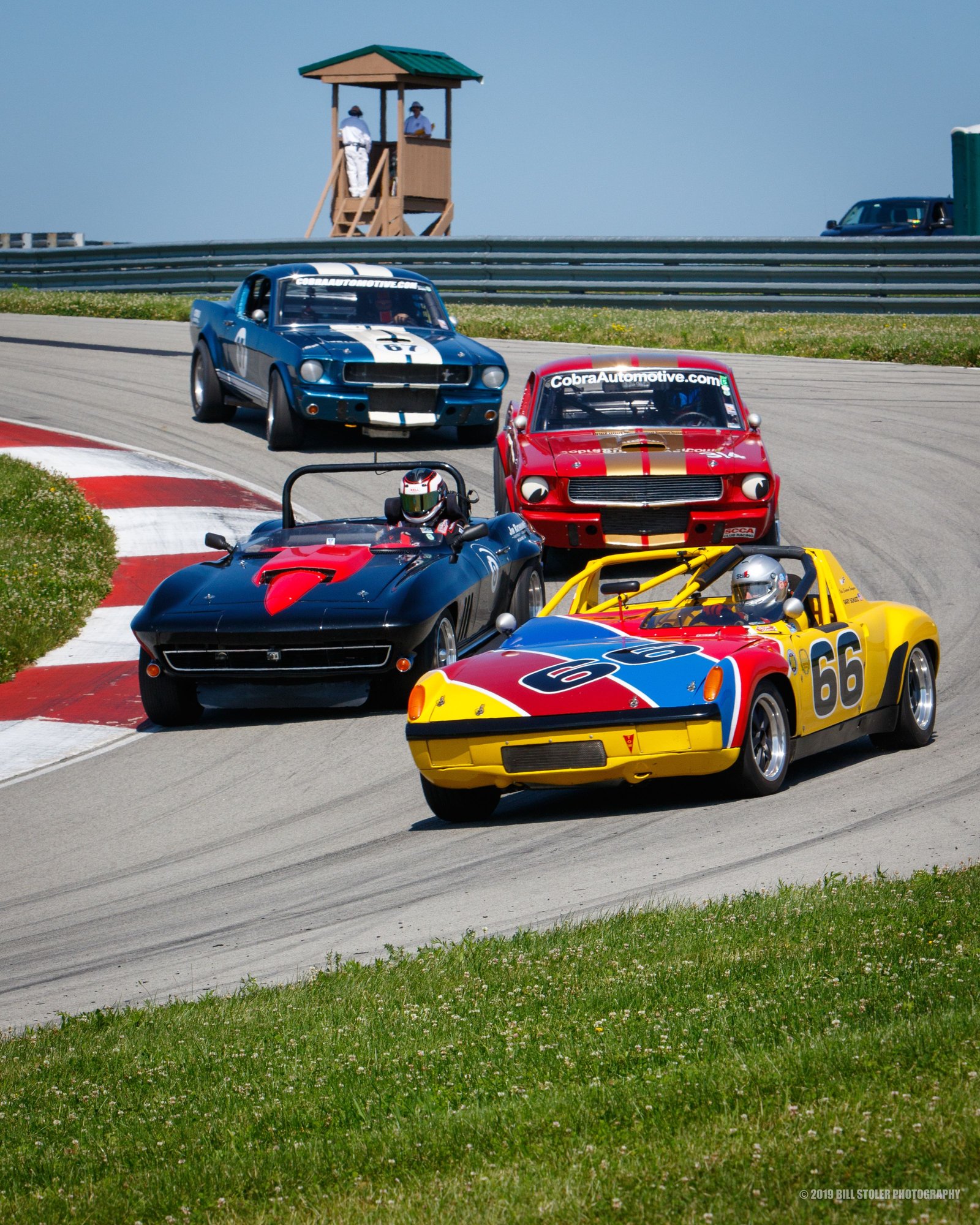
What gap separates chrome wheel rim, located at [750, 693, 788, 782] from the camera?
25.2ft

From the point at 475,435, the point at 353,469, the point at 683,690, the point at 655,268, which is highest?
the point at 655,268

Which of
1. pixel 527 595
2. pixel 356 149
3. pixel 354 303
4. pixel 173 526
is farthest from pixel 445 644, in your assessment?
pixel 356 149

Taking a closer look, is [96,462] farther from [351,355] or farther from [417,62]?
[417,62]

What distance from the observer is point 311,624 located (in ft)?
30.7

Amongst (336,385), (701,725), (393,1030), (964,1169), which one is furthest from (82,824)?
(336,385)

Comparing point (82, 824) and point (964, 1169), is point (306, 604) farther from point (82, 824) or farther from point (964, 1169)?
point (964, 1169)

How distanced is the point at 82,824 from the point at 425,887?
2.00 metres

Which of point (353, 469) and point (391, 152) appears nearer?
point (353, 469)

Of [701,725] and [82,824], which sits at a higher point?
[701,725]

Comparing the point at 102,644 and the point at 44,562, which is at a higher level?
the point at 44,562

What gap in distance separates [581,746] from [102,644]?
5.11 meters

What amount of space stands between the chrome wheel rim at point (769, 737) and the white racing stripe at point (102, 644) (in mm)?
4867

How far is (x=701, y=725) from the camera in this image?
24.0ft

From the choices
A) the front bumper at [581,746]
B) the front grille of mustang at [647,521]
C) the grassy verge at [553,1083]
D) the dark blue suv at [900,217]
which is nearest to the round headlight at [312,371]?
the front grille of mustang at [647,521]
